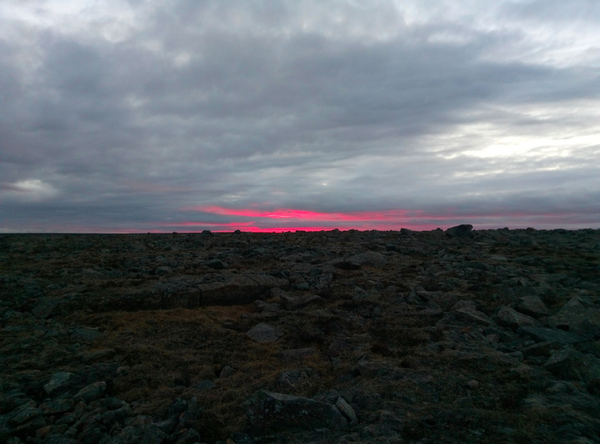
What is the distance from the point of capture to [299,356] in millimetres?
8117

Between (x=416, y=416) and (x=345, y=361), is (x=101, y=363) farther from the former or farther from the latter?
(x=416, y=416)

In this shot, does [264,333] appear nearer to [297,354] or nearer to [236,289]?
[297,354]

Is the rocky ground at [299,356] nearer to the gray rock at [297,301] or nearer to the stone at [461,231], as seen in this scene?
the gray rock at [297,301]

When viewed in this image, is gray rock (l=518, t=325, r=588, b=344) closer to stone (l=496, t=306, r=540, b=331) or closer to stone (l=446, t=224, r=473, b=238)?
stone (l=496, t=306, r=540, b=331)

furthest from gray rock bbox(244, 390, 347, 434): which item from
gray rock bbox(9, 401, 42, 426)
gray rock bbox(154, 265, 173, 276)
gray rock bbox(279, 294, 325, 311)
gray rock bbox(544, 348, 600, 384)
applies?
gray rock bbox(154, 265, 173, 276)

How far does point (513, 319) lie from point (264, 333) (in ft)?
20.0

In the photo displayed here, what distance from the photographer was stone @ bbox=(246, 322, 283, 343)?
30.3ft

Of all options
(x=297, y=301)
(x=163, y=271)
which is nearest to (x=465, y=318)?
(x=297, y=301)

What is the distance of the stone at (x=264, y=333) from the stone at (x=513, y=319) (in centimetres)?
546

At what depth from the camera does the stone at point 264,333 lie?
9.24m

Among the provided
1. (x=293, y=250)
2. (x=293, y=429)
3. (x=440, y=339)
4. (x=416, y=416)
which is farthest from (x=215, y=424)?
(x=293, y=250)

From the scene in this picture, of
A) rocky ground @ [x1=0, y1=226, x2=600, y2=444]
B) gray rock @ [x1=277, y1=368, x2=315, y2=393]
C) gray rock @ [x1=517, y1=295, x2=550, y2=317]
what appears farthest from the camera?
gray rock @ [x1=517, y1=295, x2=550, y2=317]

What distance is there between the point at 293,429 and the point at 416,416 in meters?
1.77

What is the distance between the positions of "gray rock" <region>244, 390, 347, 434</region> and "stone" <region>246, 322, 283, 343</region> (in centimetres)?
376
